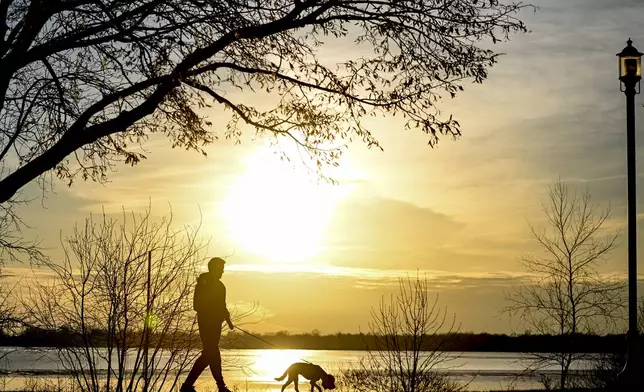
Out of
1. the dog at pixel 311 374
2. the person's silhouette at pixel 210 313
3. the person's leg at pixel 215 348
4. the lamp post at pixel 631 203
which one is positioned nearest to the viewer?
the person's silhouette at pixel 210 313

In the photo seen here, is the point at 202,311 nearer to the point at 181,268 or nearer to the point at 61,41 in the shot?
the point at 181,268

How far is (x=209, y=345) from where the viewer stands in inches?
539

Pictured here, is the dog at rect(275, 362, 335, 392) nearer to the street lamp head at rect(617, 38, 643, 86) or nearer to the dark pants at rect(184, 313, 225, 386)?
the dark pants at rect(184, 313, 225, 386)

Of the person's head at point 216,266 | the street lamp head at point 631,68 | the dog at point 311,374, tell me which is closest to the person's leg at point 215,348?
the person's head at point 216,266

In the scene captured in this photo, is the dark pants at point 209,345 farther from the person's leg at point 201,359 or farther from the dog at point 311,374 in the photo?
the dog at point 311,374

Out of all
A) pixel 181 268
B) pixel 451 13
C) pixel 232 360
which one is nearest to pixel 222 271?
pixel 181 268

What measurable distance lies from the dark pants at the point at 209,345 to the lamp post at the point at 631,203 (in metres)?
7.95

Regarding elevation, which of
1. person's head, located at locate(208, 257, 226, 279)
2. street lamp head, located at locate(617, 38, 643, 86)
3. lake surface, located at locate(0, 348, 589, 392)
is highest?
street lamp head, located at locate(617, 38, 643, 86)

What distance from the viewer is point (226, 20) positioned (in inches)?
511

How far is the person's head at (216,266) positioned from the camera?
13625 mm

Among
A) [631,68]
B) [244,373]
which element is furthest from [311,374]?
[631,68]

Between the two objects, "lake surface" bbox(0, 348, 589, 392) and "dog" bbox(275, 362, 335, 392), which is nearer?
"lake surface" bbox(0, 348, 589, 392)

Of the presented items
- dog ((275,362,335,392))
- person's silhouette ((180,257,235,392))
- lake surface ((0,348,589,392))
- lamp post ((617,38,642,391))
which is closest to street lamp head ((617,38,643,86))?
lamp post ((617,38,642,391))

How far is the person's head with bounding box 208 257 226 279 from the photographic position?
44.7 feet
